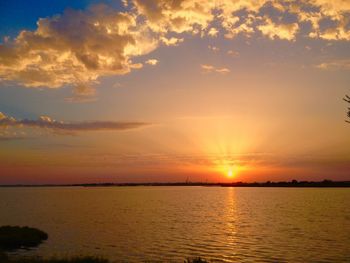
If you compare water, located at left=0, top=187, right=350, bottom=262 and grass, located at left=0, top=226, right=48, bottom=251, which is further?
grass, located at left=0, top=226, right=48, bottom=251

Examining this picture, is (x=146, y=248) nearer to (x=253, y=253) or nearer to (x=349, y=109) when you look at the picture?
(x=253, y=253)

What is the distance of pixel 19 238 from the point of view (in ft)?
157

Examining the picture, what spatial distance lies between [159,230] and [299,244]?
23471mm

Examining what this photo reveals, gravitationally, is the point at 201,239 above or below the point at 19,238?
below

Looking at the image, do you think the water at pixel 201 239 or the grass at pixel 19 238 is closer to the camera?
the water at pixel 201 239

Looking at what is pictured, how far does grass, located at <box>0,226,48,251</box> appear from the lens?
46.6m

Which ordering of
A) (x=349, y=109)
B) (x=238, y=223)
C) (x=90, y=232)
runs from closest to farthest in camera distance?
1. (x=349, y=109)
2. (x=90, y=232)
3. (x=238, y=223)

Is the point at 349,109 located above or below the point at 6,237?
above

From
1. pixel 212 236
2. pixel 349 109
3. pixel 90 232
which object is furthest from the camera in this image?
pixel 90 232

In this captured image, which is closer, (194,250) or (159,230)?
(194,250)

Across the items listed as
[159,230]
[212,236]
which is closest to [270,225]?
[212,236]

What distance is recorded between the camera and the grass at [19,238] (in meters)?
46.6

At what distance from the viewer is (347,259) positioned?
130 ft

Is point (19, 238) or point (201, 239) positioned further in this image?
point (201, 239)
